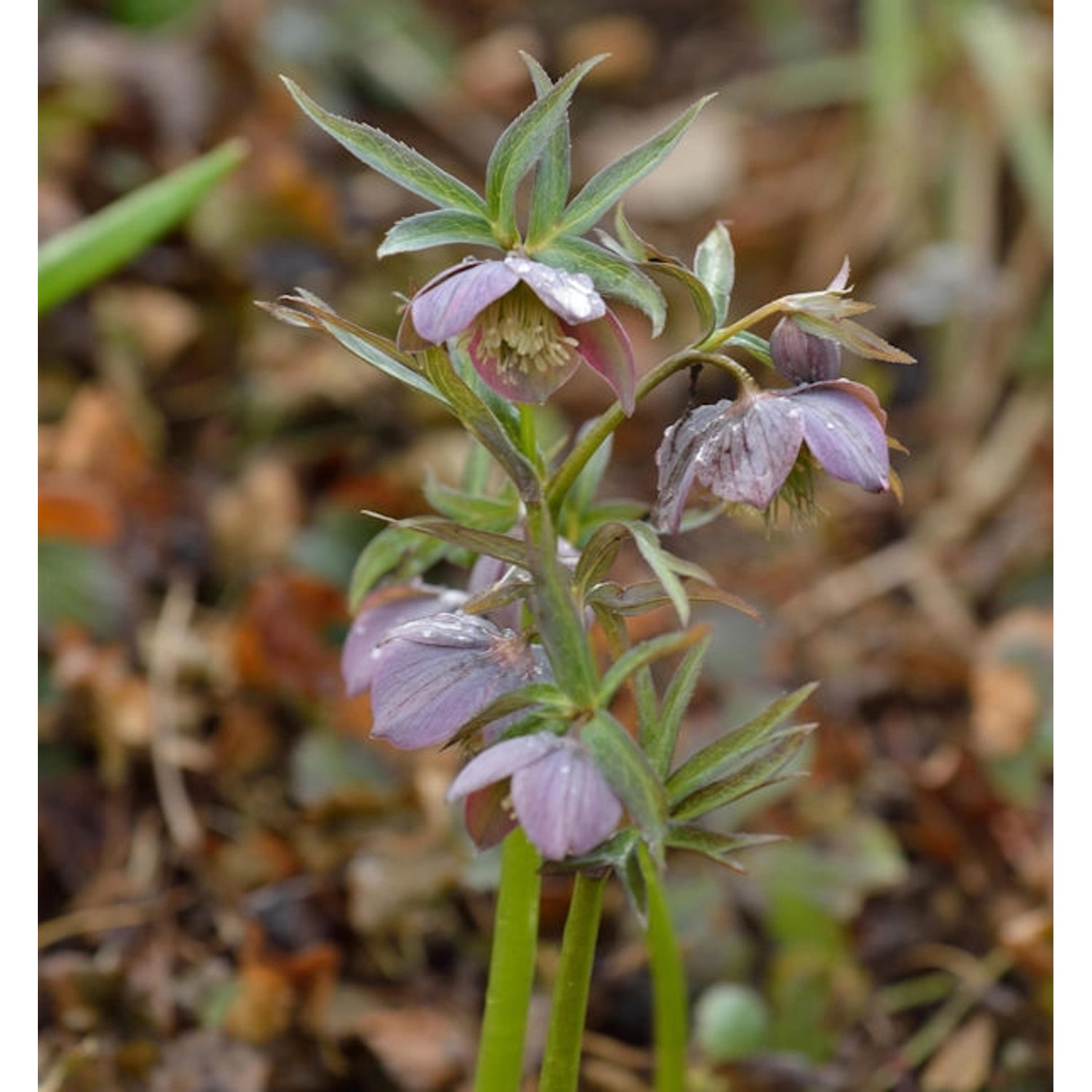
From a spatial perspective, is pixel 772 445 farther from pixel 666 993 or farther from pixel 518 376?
pixel 666 993

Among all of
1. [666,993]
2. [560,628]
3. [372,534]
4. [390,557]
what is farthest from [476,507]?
[372,534]

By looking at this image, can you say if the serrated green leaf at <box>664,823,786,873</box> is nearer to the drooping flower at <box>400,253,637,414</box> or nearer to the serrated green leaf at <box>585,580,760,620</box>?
the serrated green leaf at <box>585,580,760,620</box>

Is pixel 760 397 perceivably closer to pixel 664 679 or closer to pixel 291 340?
pixel 664 679

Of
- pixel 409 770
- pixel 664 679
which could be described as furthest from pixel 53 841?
pixel 664 679

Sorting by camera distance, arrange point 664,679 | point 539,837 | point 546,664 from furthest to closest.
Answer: point 664,679 < point 546,664 < point 539,837

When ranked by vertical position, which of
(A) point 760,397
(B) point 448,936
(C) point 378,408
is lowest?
(B) point 448,936

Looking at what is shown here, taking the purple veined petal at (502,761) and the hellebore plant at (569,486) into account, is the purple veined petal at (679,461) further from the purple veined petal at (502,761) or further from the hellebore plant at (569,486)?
the purple veined petal at (502,761)

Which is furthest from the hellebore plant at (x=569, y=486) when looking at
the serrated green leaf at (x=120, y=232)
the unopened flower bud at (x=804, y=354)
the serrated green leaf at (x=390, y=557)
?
the serrated green leaf at (x=120, y=232)
